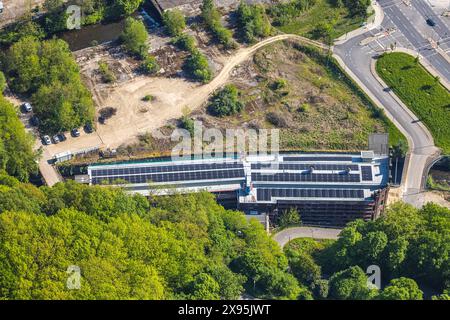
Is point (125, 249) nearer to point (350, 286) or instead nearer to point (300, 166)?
point (350, 286)

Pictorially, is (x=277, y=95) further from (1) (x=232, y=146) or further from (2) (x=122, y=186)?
(2) (x=122, y=186)

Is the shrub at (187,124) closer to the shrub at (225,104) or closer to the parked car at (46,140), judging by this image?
the shrub at (225,104)

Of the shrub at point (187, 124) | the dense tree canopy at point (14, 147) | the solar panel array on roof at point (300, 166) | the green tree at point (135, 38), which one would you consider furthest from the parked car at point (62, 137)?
the solar panel array on roof at point (300, 166)

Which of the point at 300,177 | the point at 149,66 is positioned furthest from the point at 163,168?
the point at 149,66

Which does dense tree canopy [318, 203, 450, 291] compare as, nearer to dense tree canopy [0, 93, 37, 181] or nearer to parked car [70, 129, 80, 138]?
parked car [70, 129, 80, 138]

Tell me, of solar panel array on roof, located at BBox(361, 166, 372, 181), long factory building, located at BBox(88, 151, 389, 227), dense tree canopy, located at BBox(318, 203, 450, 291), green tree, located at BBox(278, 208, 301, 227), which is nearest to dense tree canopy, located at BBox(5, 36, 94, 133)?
long factory building, located at BBox(88, 151, 389, 227)

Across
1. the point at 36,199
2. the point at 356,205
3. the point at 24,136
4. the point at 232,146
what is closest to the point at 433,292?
the point at 356,205
